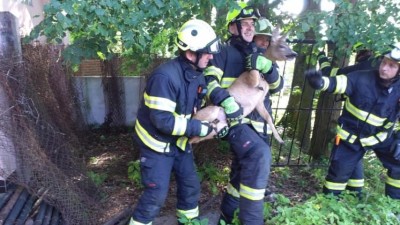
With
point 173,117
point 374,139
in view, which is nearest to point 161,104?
point 173,117

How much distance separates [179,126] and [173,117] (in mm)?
90

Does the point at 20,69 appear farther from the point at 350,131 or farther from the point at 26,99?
the point at 350,131

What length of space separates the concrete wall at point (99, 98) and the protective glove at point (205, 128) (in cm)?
415

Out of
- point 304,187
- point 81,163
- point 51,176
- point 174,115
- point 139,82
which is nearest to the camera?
point 174,115

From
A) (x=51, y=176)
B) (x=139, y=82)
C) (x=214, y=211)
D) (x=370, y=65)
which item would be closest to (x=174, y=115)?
(x=51, y=176)

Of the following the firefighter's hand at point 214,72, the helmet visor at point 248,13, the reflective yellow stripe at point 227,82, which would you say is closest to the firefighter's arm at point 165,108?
the firefighter's hand at point 214,72

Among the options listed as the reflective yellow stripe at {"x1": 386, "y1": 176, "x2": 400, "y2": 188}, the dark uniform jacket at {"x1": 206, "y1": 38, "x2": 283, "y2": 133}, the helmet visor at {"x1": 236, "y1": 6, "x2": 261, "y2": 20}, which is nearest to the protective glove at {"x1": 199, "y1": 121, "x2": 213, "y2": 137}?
the dark uniform jacket at {"x1": 206, "y1": 38, "x2": 283, "y2": 133}

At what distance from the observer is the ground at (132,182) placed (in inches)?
154

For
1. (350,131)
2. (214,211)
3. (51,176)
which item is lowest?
(214,211)

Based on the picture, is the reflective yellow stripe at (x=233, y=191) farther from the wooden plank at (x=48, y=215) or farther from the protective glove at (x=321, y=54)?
Result: the protective glove at (x=321, y=54)

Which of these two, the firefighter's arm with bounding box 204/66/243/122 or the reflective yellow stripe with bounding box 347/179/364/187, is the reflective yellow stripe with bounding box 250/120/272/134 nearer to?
the firefighter's arm with bounding box 204/66/243/122

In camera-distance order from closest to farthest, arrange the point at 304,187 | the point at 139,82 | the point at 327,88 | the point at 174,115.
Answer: the point at 174,115, the point at 327,88, the point at 304,187, the point at 139,82

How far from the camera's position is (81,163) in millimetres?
3777

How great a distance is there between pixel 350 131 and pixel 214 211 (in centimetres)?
175
